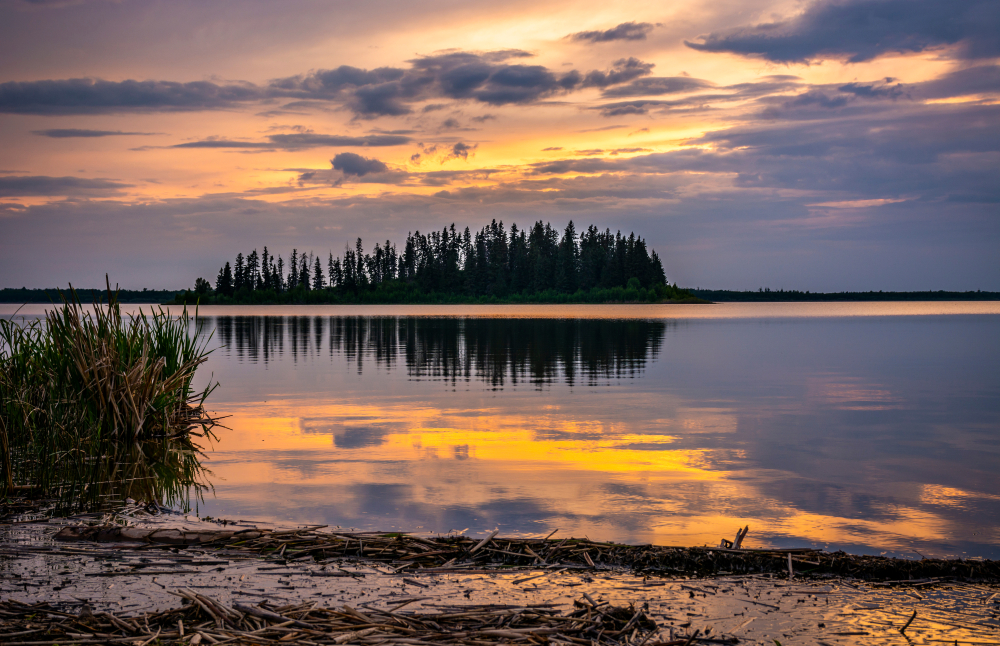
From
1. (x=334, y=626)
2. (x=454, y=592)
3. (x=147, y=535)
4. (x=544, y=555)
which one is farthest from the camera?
(x=147, y=535)

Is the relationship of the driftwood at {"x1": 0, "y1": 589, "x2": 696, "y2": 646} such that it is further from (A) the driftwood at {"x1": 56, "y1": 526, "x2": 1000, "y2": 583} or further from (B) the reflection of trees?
(B) the reflection of trees

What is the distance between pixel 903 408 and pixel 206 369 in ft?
96.1

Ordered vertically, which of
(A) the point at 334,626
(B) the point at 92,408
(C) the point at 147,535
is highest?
(B) the point at 92,408

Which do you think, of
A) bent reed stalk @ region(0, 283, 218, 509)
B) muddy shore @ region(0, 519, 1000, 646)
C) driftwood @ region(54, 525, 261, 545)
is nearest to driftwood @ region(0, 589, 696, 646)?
muddy shore @ region(0, 519, 1000, 646)

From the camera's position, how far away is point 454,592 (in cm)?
754

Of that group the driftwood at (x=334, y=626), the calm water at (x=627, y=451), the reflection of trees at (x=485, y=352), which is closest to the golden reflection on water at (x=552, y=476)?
the calm water at (x=627, y=451)

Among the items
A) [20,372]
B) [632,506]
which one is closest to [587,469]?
[632,506]

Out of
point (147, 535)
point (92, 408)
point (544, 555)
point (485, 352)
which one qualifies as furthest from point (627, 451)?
point (485, 352)

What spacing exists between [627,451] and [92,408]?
11.4 m

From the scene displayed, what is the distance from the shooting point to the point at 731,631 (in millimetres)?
6652

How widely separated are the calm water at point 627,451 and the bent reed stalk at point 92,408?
1258mm

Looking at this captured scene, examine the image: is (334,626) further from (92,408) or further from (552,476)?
(92,408)

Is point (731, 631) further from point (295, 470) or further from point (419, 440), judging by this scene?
point (419, 440)

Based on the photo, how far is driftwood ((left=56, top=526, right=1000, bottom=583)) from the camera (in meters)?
8.30
